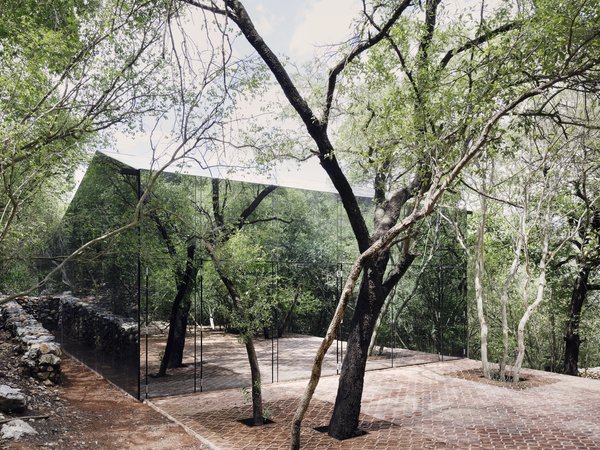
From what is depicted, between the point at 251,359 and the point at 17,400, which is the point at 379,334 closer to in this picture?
the point at 251,359

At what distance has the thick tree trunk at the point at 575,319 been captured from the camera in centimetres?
1338

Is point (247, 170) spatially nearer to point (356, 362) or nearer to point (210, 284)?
point (210, 284)

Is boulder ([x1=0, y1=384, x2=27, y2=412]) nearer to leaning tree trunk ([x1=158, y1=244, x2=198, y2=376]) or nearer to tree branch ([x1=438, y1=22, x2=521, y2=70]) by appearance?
leaning tree trunk ([x1=158, y1=244, x2=198, y2=376])

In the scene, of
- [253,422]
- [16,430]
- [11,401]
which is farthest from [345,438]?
[11,401]

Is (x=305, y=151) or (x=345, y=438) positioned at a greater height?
(x=305, y=151)

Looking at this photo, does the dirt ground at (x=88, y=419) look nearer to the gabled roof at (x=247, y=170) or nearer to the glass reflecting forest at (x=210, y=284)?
the glass reflecting forest at (x=210, y=284)

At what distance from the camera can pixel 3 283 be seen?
13188 millimetres

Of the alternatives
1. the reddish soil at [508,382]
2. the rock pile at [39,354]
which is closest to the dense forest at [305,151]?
the reddish soil at [508,382]

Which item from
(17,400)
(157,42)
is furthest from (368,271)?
(17,400)

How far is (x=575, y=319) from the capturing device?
13.5m

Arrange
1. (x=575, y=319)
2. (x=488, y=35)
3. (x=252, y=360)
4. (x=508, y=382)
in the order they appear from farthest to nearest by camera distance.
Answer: (x=575, y=319) < (x=508, y=382) < (x=252, y=360) < (x=488, y=35)

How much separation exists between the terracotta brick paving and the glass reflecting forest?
67cm

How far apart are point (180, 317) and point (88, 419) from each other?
221 cm

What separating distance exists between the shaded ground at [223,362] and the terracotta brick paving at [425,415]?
22 centimetres
